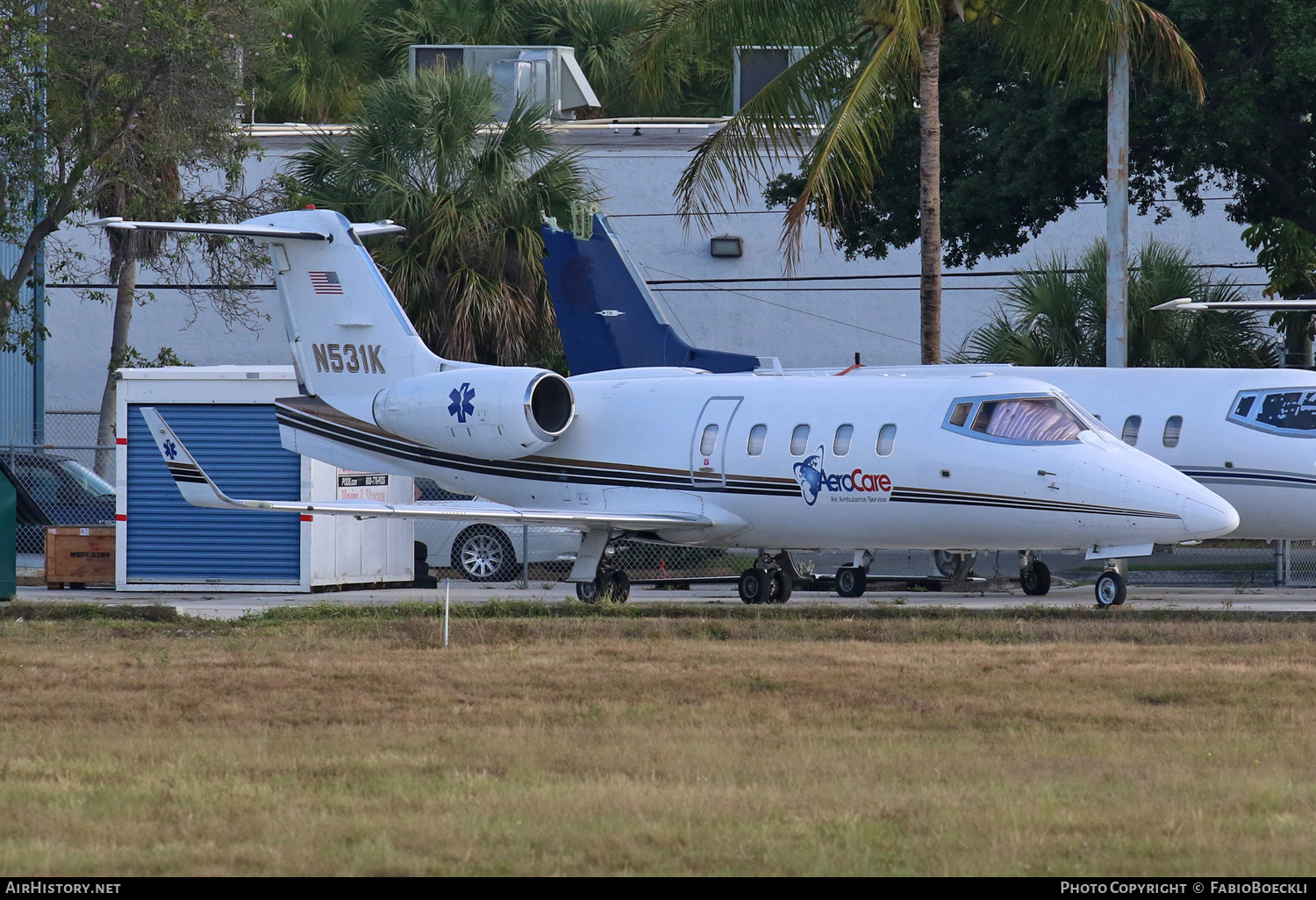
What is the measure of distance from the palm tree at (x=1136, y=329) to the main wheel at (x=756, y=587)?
9030 mm

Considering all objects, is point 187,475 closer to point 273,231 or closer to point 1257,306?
point 273,231

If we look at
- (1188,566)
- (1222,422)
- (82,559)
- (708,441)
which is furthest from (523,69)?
(1222,422)

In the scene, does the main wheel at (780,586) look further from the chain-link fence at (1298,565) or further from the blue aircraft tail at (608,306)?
the chain-link fence at (1298,565)

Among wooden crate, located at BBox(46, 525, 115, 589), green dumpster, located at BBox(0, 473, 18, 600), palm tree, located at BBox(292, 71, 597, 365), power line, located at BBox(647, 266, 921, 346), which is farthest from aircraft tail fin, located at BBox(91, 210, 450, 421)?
power line, located at BBox(647, 266, 921, 346)

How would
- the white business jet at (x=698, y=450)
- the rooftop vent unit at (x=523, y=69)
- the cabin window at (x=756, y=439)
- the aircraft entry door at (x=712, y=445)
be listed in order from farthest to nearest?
the rooftop vent unit at (x=523, y=69) → the aircraft entry door at (x=712, y=445) → the cabin window at (x=756, y=439) → the white business jet at (x=698, y=450)

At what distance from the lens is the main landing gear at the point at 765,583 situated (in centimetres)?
1938

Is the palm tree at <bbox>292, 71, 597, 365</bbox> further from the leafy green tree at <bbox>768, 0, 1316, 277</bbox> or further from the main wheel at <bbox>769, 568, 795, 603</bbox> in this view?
the main wheel at <bbox>769, 568, 795, 603</bbox>

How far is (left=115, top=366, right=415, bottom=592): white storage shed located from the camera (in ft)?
70.2

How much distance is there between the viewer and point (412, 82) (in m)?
30.6

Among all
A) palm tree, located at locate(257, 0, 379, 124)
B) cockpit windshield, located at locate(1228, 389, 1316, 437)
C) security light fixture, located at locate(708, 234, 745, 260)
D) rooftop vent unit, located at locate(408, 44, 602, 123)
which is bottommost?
cockpit windshield, located at locate(1228, 389, 1316, 437)

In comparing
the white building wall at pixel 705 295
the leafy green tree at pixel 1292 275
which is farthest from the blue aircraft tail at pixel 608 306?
the white building wall at pixel 705 295

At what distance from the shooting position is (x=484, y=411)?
64.7 feet

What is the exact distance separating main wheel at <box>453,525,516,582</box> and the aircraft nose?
10.8 m

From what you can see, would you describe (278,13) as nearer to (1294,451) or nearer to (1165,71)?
(1165,71)
